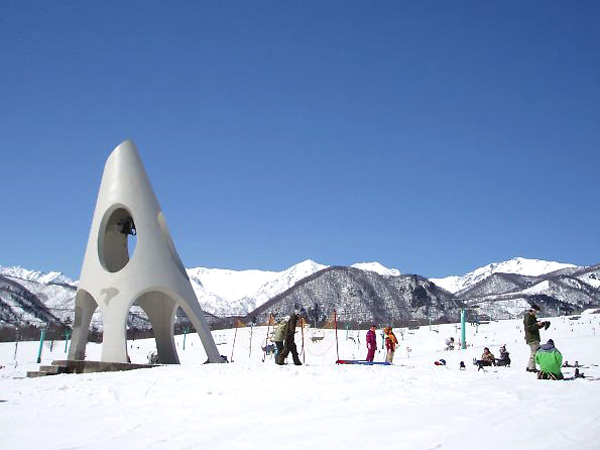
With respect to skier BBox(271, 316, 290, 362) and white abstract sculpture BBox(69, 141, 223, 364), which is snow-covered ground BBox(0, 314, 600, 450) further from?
white abstract sculpture BBox(69, 141, 223, 364)

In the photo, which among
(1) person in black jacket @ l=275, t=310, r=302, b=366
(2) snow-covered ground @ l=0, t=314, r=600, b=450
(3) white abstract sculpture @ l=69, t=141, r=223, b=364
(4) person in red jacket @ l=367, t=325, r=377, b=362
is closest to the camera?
(2) snow-covered ground @ l=0, t=314, r=600, b=450

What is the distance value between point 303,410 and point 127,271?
41.1ft

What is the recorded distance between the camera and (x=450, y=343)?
38656 millimetres

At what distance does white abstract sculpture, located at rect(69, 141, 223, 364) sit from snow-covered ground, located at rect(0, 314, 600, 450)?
517 centimetres

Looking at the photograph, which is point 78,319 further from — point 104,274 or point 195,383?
point 195,383

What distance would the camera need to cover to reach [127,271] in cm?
1955

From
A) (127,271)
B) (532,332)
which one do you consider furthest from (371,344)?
(127,271)

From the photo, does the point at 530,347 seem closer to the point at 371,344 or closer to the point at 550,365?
the point at 550,365

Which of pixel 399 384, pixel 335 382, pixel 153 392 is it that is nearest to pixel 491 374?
pixel 399 384

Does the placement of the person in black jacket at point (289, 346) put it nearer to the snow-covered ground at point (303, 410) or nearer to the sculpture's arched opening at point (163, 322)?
the snow-covered ground at point (303, 410)

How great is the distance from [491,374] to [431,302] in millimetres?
164063

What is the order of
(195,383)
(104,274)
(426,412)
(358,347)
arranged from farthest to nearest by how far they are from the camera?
(358,347) < (104,274) < (195,383) < (426,412)

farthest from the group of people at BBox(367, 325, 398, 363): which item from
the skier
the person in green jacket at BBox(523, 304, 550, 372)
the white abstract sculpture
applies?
the white abstract sculpture

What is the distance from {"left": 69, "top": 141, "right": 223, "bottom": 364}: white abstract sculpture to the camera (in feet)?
63.2
